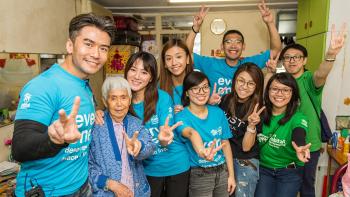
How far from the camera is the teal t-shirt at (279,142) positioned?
1.75 m

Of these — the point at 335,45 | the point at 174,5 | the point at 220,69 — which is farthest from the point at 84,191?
the point at 174,5

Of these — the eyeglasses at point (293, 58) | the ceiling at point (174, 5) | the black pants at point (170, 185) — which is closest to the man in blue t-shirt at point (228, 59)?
the eyeglasses at point (293, 58)

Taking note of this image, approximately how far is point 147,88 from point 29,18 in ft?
5.98

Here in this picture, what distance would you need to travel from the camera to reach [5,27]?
2297 millimetres

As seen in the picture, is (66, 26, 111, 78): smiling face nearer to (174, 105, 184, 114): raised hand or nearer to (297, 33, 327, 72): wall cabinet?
(174, 105, 184, 114): raised hand

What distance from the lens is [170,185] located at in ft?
5.56

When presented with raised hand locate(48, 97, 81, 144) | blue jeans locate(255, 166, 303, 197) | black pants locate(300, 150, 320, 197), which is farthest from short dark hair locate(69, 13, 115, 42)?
black pants locate(300, 150, 320, 197)

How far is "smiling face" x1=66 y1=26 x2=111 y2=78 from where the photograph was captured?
46.0 inches

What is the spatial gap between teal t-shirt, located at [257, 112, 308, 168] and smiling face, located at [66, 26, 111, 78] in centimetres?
125

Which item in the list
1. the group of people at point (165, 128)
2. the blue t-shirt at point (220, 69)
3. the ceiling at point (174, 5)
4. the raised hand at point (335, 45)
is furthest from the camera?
the ceiling at point (174, 5)

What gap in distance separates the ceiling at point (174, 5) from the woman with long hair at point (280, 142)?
112 inches

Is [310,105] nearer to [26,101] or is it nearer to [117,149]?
[117,149]

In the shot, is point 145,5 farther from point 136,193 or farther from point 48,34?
point 136,193

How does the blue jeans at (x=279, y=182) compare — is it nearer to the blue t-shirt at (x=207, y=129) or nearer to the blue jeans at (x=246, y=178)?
the blue jeans at (x=246, y=178)
